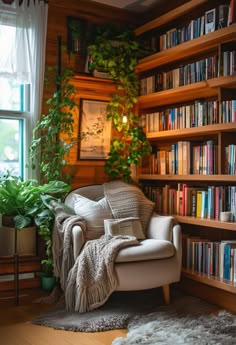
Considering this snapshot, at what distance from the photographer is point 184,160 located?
155 inches

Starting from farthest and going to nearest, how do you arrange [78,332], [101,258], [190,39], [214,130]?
[190,39] < [214,130] < [101,258] < [78,332]

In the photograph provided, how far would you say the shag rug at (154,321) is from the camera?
2721mm

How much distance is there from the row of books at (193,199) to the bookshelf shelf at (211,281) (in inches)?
17.9

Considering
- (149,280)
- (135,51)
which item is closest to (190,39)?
(135,51)

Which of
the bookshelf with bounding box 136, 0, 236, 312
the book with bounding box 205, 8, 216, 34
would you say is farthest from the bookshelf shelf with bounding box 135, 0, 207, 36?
the book with bounding box 205, 8, 216, 34

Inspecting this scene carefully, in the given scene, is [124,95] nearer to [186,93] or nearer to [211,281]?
[186,93]

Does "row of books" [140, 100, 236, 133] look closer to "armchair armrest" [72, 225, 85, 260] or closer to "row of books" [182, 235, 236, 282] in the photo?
"row of books" [182, 235, 236, 282]

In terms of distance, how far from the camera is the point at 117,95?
4.41m

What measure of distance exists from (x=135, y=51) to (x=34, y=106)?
112 cm

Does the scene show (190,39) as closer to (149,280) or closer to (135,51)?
(135,51)

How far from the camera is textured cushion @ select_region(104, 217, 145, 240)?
3.57 meters

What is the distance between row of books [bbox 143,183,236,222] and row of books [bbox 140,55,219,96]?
90cm

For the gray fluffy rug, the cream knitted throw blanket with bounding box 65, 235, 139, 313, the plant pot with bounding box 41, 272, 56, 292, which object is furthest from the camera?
the plant pot with bounding box 41, 272, 56, 292

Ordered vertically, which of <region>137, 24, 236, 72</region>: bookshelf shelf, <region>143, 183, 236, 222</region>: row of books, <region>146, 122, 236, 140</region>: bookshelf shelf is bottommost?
<region>143, 183, 236, 222</region>: row of books
